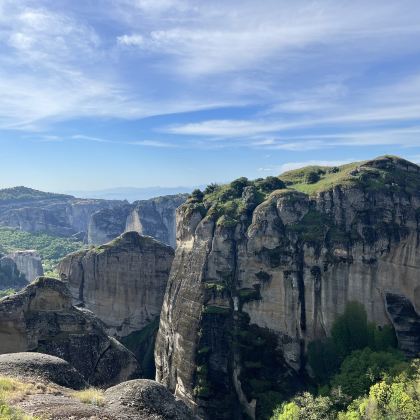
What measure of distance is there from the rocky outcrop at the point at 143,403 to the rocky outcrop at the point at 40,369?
4098 millimetres

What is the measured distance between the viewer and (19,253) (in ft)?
546

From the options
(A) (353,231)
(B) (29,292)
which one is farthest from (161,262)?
(B) (29,292)

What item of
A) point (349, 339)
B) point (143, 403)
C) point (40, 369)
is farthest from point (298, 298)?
point (143, 403)

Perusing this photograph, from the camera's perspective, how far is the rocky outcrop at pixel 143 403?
20344mm

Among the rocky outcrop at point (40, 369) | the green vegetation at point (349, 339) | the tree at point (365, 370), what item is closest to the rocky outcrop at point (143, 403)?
the rocky outcrop at point (40, 369)

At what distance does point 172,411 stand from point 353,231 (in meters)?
44.4

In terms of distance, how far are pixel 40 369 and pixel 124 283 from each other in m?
64.6

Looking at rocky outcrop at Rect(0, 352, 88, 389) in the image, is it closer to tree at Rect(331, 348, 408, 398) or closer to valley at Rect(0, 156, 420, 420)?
valley at Rect(0, 156, 420, 420)

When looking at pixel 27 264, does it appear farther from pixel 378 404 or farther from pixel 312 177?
pixel 378 404

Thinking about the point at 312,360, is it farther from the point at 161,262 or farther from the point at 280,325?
the point at 161,262

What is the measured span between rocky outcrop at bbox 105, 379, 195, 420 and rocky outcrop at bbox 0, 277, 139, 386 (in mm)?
17437

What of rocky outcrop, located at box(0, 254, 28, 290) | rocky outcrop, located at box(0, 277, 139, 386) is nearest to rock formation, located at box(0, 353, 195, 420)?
rocky outcrop, located at box(0, 277, 139, 386)

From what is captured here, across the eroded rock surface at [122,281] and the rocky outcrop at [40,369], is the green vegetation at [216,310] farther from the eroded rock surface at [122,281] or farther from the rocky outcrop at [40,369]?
the rocky outcrop at [40,369]

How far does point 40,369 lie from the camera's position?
82.4 ft
